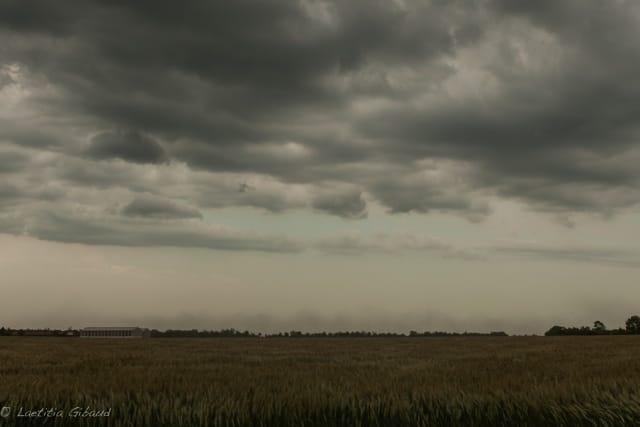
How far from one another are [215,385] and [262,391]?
1.36 meters

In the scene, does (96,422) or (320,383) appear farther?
(320,383)

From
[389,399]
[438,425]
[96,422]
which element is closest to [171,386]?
[96,422]

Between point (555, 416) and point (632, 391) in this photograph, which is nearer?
point (555, 416)

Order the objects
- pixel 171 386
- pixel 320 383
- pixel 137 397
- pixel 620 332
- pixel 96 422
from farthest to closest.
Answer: pixel 620 332, pixel 320 383, pixel 171 386, pixel 137 397, pixel 96 422

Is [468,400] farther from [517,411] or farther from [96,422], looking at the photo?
[96,422]

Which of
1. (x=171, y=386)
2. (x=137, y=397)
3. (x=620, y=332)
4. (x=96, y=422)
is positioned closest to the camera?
(x=96, y=422)

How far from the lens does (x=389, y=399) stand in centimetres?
789

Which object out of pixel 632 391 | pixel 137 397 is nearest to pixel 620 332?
pixel 632 391

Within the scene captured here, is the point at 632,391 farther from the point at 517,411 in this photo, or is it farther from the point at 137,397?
the point at 137,397

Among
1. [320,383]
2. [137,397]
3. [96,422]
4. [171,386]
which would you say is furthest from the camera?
[320,383]

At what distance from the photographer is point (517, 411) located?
8016 mm

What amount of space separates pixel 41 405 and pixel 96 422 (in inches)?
37.6

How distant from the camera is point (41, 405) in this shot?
302 inches

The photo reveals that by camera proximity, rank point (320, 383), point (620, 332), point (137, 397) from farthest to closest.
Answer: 1. point (620, 332)
2. point (320, 383)
3. point (137, 397)
